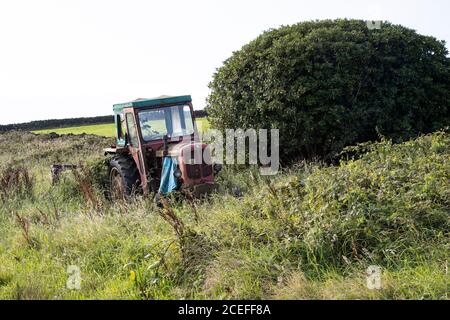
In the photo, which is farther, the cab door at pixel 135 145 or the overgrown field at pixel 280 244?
the cab door at pixel 135 145

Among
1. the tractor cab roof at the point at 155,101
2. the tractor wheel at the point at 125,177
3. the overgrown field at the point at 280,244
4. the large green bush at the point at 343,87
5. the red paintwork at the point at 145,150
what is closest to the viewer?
the overgrown field at the point at 280,244

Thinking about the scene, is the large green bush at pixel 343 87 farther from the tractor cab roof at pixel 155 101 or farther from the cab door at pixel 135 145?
the cab door at pixel 135 145

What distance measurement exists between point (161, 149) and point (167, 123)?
1.71 ft

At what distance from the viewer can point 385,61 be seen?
1019cm

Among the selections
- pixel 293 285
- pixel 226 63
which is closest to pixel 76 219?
pixel 293 285

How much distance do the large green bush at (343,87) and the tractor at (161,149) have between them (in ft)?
5.61

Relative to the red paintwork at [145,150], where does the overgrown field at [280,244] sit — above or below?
below

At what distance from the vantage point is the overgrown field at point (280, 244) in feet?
15.4

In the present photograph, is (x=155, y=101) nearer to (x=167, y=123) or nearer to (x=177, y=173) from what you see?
(x=167, y=123)

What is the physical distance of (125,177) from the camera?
9.48m

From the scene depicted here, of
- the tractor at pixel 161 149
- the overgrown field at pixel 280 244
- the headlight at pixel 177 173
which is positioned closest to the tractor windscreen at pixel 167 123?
the tractor at pixel 161 149

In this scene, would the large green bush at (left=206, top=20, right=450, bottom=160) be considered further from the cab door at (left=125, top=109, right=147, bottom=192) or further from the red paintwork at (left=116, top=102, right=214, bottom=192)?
the cab door at (left=125, top=109, right=147, bottom=192)

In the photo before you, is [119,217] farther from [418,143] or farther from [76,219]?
[418,143]
